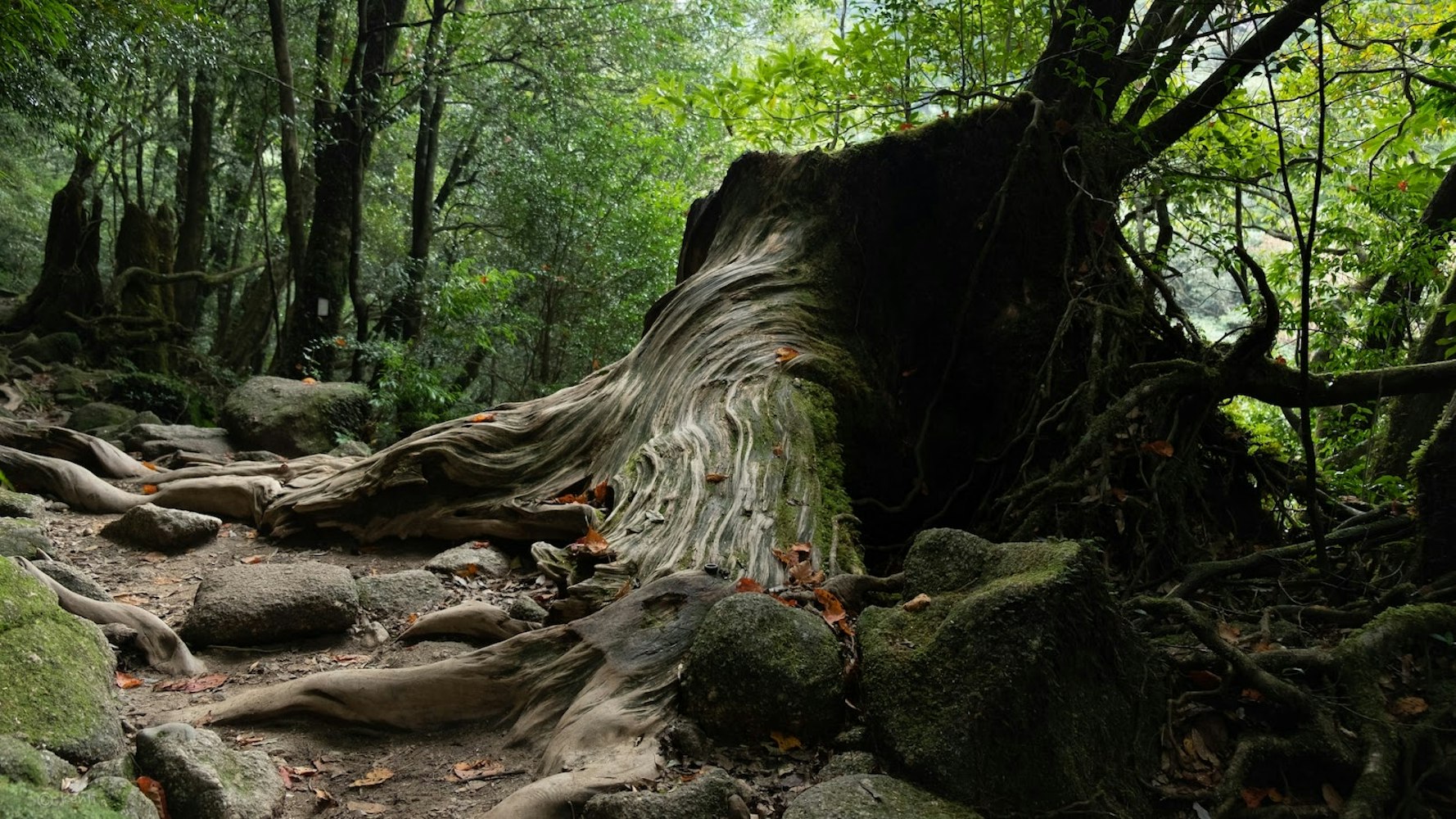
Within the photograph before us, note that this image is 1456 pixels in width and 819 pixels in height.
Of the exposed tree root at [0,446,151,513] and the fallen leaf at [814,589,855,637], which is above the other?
the exposed tree root at [0,446,151,513]

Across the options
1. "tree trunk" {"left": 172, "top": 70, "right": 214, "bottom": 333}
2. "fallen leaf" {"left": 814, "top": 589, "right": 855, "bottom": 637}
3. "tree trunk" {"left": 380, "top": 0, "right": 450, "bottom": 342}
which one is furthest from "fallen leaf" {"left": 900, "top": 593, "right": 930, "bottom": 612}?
"tree trunk" {"left": 172, "top": 70, "right": 214, "bottom": 333}

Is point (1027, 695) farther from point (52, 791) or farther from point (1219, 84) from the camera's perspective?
point (1219, 84)

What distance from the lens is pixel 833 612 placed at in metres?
3.42

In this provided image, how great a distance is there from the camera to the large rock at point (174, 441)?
750 centimetres

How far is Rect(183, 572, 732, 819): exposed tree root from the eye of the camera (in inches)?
120

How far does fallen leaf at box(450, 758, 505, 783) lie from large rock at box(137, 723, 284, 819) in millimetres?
554

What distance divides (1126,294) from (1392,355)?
120 inches

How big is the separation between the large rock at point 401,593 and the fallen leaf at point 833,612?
2103mm

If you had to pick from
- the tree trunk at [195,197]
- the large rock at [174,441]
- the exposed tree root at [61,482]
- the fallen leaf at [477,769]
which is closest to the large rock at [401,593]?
the fallen leaf at [477,769]

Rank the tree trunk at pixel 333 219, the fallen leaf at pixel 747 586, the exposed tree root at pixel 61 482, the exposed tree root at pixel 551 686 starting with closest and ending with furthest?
the exposed tree root at pixel 551 686
the fallen leaf at pixel 747 586
the exposed tree root at pixel 61 482
the tree trunk at pixel 333 219

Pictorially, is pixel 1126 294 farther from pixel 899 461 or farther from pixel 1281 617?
pixel 1281 617

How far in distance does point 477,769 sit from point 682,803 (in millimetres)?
980

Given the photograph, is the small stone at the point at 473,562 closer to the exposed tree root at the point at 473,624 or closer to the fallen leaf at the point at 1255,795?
the exposed tree root at the point at 473,624

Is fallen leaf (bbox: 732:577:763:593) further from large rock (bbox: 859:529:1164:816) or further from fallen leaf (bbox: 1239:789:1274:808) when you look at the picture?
fallen leaf (bbox: 1239:789:1274:808)
